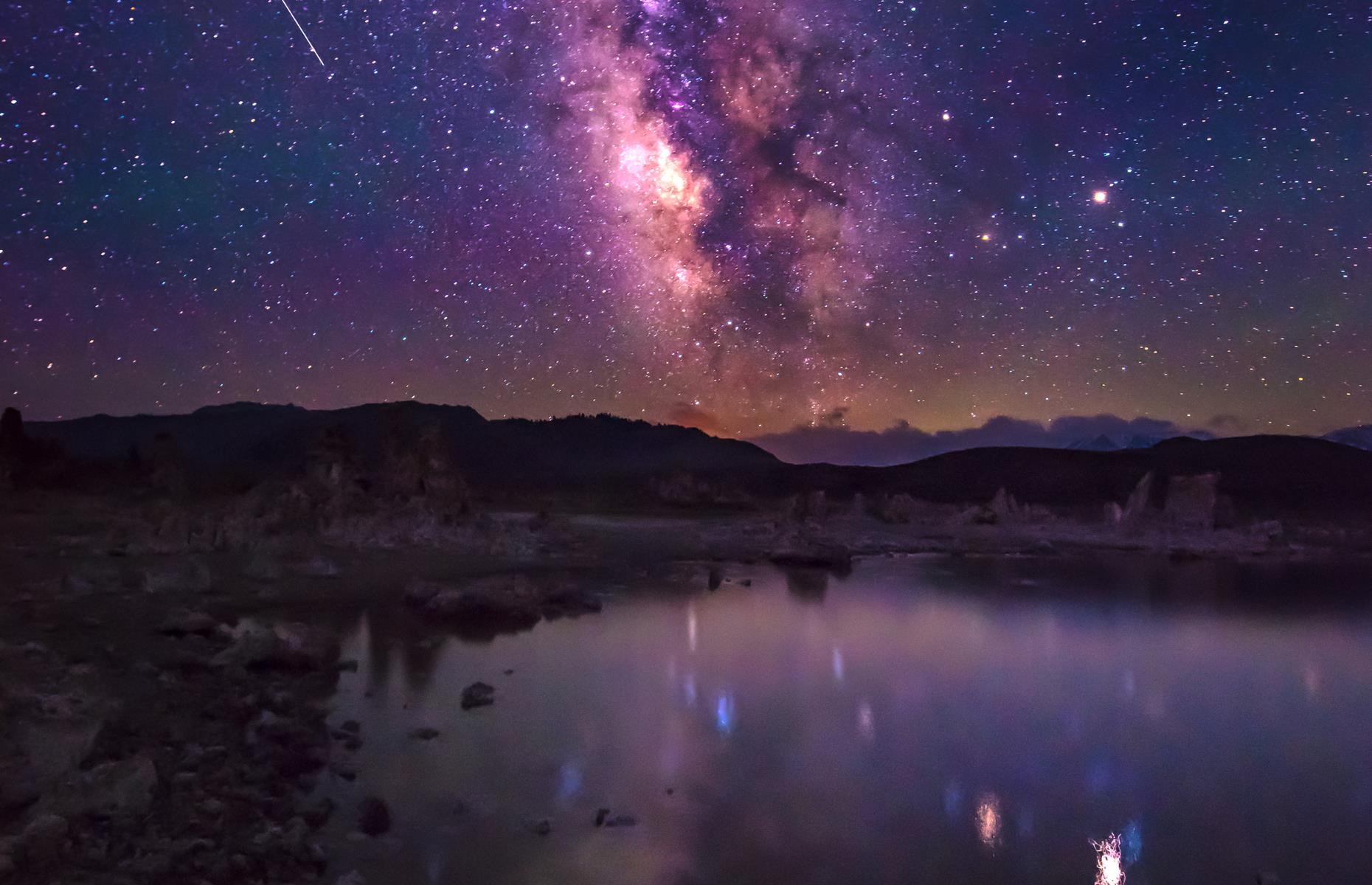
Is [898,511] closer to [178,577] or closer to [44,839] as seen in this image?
[178,577]

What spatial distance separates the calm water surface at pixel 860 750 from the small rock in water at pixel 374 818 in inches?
4.6

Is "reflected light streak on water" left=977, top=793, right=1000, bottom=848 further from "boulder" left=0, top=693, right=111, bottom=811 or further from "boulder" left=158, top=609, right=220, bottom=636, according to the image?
"boulder" left=158, top=609, right=220, bottom=636

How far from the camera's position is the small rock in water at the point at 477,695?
469 inches

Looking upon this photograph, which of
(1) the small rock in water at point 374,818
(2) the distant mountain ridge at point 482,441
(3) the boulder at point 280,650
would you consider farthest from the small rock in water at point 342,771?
(2) the distant mountain ridge at point 482,441

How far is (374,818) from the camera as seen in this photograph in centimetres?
762

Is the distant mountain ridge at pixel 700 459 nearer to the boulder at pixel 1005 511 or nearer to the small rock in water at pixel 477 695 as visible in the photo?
the boulder at pixel 1005 511

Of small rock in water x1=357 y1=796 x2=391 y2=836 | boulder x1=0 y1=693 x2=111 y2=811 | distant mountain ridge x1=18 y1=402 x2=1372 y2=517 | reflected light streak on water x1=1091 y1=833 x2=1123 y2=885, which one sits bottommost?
reflected light streak on water x1=1091 y1=833 x2=1123 y2=885

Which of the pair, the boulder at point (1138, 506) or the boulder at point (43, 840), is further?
the boulder at point (1138, 506)

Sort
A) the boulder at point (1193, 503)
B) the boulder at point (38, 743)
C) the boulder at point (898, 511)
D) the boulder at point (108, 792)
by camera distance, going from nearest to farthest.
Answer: the boulder at point (108, 792) → the boulder at point (38, 743) → the boulder at point (1193, 503) → the boulder at point (898, 511)

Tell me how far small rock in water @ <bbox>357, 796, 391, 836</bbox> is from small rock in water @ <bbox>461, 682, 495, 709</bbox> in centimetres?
396

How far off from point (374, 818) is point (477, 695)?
14.8 ft

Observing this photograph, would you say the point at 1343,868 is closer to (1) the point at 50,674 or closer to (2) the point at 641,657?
(2) the point at 641,657

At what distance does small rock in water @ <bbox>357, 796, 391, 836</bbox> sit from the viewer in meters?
7.53

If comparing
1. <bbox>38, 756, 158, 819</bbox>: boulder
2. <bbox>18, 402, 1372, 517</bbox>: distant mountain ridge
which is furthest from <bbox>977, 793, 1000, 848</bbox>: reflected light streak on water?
<bbox>18, 402, 1372, 517</bbox>: distant mountain ridge
